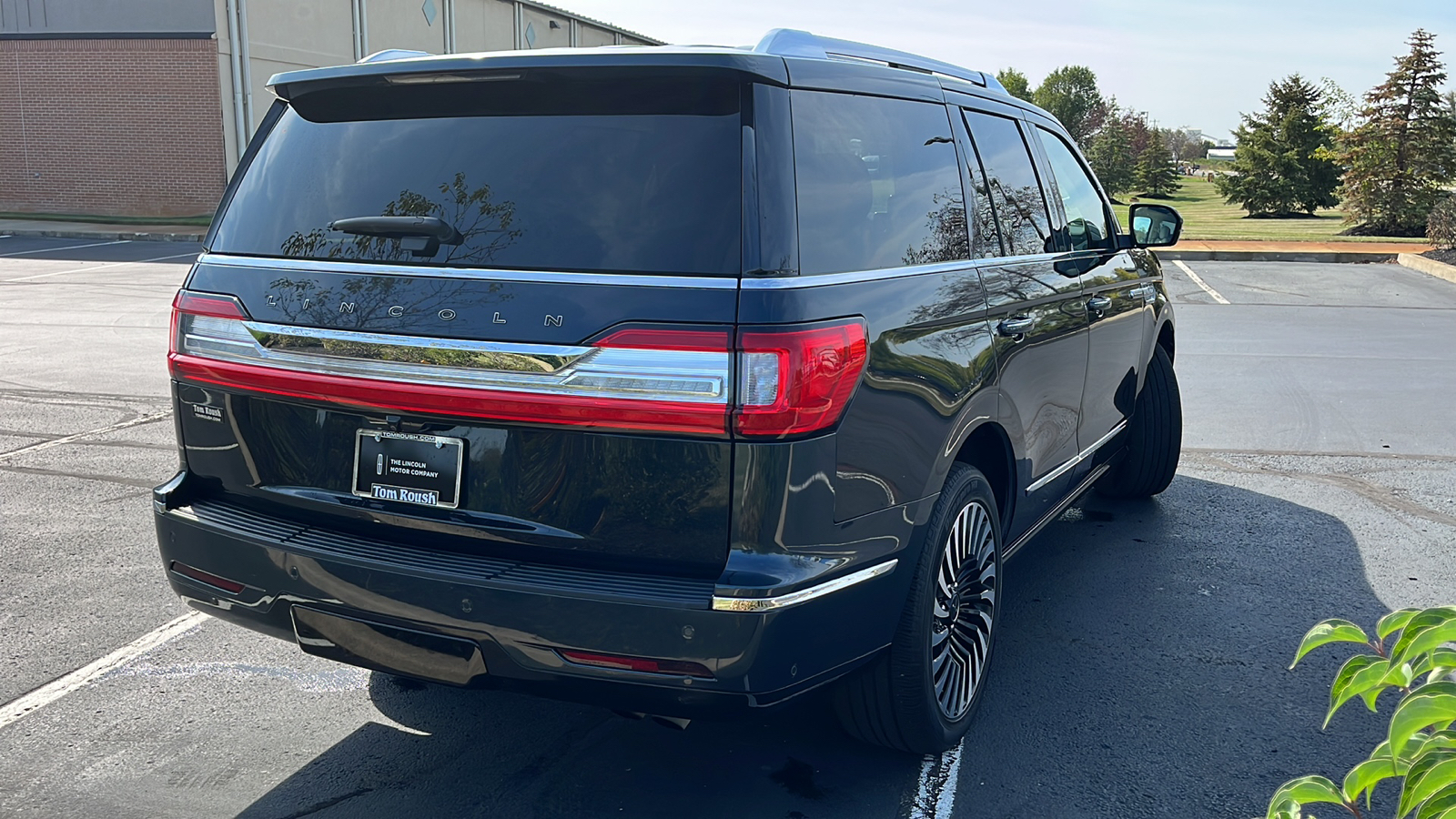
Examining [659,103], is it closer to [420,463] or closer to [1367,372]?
[420,463]

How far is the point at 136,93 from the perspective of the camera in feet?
96.2

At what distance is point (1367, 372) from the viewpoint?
10.6 metres

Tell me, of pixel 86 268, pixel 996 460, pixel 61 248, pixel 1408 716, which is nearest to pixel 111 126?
pixel 61 248

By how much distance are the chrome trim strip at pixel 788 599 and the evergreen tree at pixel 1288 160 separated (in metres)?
35.9

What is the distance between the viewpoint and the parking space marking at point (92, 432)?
708 centimetres

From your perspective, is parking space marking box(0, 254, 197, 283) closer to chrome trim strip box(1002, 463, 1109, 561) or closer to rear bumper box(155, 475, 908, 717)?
chrome trim strip box(1002, 463, 1109, 561)

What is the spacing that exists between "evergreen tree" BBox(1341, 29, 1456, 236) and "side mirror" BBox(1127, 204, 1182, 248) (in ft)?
81.1

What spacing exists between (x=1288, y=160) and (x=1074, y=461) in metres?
34.1

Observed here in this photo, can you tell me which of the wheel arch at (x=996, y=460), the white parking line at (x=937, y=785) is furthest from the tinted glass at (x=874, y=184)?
the white parking line at (x=937, y=785)

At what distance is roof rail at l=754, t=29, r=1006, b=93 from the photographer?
3053 millimetres

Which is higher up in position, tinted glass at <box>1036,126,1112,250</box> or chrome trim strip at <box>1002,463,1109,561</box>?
tinted glass at <box>1036,126,1112,250</box>

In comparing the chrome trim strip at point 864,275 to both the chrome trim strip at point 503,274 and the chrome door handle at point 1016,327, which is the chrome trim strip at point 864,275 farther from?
the chrome door handle at point 1016,327

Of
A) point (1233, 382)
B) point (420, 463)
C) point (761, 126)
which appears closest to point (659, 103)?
point (761, 126)

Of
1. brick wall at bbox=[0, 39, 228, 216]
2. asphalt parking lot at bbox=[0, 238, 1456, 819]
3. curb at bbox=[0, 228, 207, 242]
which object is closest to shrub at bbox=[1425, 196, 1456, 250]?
asphalt parking lot at bbox=[0, 238, 1456, 819]
